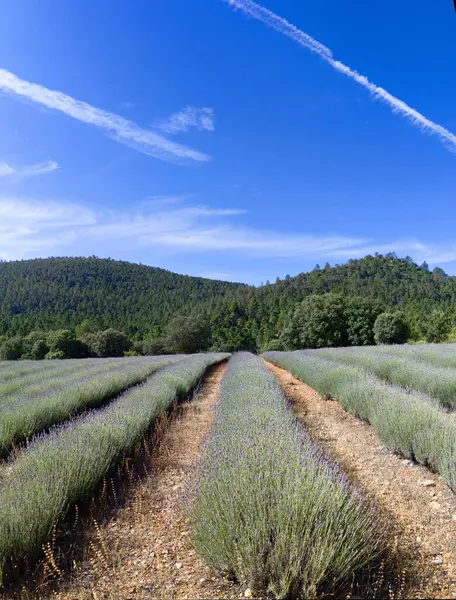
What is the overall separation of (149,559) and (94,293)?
304 feet

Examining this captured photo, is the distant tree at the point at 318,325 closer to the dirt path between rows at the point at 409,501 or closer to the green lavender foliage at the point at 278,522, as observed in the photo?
the dirt path between rows at the point at 409,501

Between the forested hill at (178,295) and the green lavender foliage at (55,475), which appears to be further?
the forested hill at (178,295)

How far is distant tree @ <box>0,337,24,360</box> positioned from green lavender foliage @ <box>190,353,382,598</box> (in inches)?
1933

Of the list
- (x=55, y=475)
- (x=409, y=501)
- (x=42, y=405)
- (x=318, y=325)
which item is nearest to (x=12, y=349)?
(x=318, y=325)

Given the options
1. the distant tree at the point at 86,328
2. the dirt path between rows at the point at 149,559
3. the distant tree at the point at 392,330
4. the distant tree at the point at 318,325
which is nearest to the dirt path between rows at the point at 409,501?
the dirt path between rows at the point at 149,559

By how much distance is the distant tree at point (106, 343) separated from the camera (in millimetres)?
43812

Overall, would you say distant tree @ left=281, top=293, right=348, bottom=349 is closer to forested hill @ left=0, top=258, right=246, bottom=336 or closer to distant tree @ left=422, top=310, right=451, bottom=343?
distant tree @ left=422, top=310, right=451, bottom=343

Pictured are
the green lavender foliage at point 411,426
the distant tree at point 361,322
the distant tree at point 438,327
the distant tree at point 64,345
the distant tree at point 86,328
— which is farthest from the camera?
the distant tree at point 86,328

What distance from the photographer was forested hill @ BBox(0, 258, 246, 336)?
69.8 metres

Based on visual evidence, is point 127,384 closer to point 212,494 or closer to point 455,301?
point 212,494

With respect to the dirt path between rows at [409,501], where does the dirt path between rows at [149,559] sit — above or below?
below

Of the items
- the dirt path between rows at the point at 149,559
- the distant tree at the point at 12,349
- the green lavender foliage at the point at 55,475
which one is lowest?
the distant tree at the point at 12,349

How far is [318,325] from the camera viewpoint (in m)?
36.8

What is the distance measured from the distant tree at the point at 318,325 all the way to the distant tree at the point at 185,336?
547 inches
